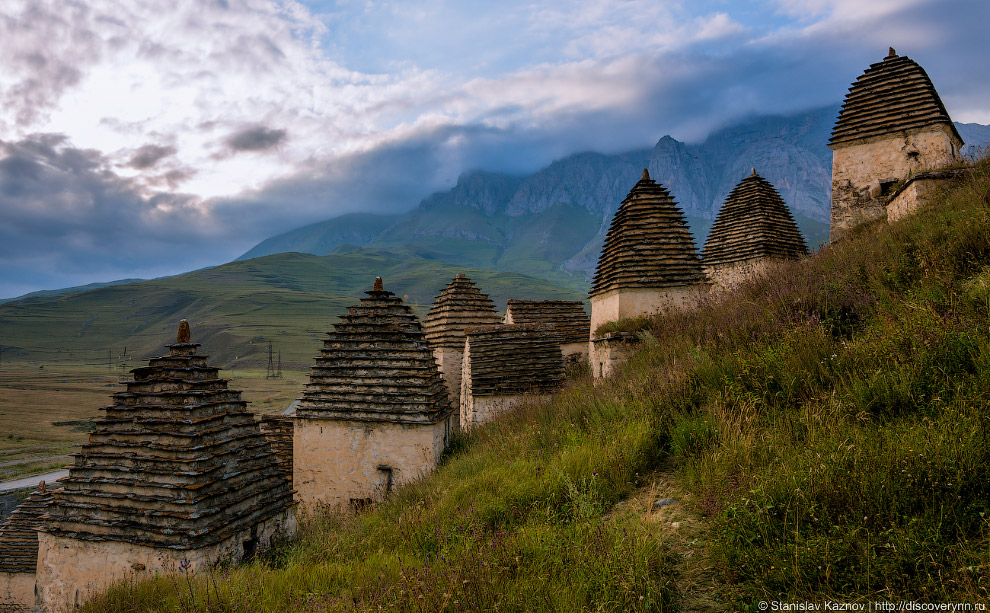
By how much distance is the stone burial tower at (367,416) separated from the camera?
10250 millimetres

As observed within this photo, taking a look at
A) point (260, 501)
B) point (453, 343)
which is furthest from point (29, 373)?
point (260, 501)

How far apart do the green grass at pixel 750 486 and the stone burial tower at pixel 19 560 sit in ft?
31.6

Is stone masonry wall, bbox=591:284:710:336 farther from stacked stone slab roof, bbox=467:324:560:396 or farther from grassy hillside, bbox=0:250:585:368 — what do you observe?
grassy hillside, bbox=0:250:585:368

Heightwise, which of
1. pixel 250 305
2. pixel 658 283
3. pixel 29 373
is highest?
pixel 250 305

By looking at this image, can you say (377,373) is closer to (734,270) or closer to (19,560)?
(19,560)

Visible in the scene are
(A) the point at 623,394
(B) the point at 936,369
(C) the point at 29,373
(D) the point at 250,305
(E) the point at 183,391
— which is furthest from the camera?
(D) the point at 250,305

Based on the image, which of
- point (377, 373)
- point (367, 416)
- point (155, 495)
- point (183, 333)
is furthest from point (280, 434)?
point (155, 495)

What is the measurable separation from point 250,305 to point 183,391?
201725 millimetres

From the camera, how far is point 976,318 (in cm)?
469

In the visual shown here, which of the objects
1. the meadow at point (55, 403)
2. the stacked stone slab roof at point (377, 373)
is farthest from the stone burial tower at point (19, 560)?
the meadow at point (55, 403)

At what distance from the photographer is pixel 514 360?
14945 millimetres

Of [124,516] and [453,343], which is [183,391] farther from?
[453,343]

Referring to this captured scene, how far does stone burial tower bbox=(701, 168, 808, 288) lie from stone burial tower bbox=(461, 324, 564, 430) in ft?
30.4

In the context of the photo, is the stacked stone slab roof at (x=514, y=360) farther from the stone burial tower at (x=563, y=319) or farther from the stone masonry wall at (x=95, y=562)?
the stone masonry wall at (x=95, y=562)
